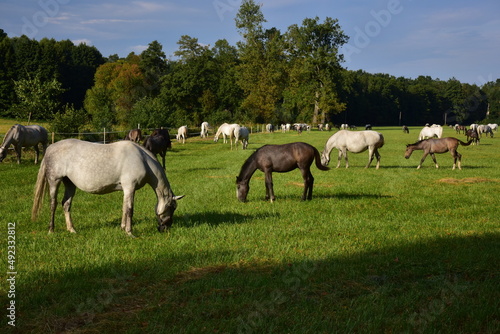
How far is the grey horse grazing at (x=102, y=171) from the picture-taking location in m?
8.01

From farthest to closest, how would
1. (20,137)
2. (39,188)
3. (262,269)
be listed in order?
(20,137), (39,188), (262,269)

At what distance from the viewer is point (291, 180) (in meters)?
17.7

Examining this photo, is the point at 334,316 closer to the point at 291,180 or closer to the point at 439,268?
the point at 439,268

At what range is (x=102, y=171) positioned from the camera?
26.2 feet

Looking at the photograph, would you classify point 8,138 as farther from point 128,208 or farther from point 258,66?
point 258,66

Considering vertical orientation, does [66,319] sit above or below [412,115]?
below

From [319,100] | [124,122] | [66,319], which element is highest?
[319,100]

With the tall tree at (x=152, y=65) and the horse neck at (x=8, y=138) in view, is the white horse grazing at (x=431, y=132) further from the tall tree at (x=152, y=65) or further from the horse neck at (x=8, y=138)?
the tall tree at (x=152, y=65)

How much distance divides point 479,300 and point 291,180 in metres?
12.7

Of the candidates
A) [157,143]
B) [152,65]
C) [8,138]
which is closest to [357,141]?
[157,143]

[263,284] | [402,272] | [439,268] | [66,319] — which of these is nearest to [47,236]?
[66,319]

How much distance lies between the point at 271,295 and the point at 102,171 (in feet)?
14.4

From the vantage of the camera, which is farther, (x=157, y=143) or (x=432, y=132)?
(x=432, y=132)

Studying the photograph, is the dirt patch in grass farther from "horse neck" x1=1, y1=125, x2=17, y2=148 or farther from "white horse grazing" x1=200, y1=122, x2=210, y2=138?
"white horse grazing" x1=200, y1=122, x2=210, y2=138
